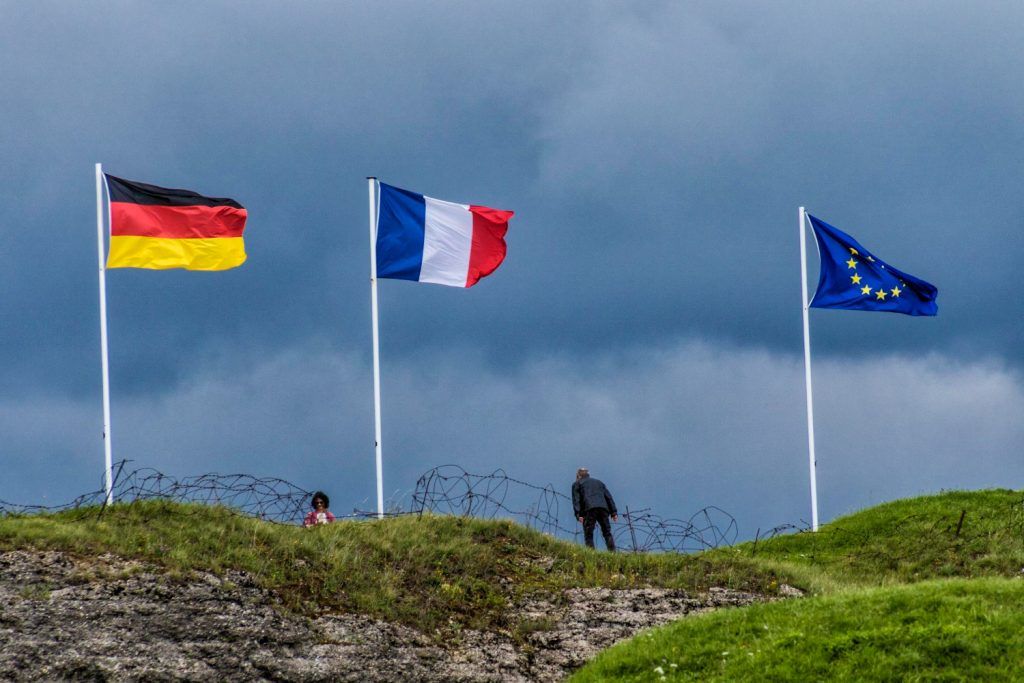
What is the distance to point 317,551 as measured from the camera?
2214 centimetres

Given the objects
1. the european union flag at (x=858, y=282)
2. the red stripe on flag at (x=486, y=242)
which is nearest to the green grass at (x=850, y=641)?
the red stripe on flag at (x=486, y=242)

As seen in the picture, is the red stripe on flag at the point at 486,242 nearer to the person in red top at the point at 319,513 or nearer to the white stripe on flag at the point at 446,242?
the white stripe on flag at the point at 446,242

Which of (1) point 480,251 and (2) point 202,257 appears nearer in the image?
(2) point 202,257

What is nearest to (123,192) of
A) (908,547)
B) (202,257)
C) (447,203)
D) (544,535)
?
(202,257)

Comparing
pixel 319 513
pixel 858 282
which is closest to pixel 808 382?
pixel 858 282

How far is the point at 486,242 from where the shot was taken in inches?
1180

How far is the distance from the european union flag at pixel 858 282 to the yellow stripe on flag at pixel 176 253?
662 inches

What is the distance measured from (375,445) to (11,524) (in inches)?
333

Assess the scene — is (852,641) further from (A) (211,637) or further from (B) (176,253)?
(B) (176,253)

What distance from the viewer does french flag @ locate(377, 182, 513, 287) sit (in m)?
29.0

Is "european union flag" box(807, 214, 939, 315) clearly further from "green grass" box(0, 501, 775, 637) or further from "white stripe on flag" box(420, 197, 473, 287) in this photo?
"green grass" box(0, 501, 775, 637)

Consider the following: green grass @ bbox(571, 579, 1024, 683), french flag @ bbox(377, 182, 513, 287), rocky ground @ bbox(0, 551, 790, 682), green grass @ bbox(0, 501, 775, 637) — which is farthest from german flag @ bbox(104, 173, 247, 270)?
green grass @ bbox(571, 579, 1024, 683)

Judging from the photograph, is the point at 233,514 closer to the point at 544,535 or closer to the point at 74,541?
the point at 74,541

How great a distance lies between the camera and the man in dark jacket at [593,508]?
90.5 ft
